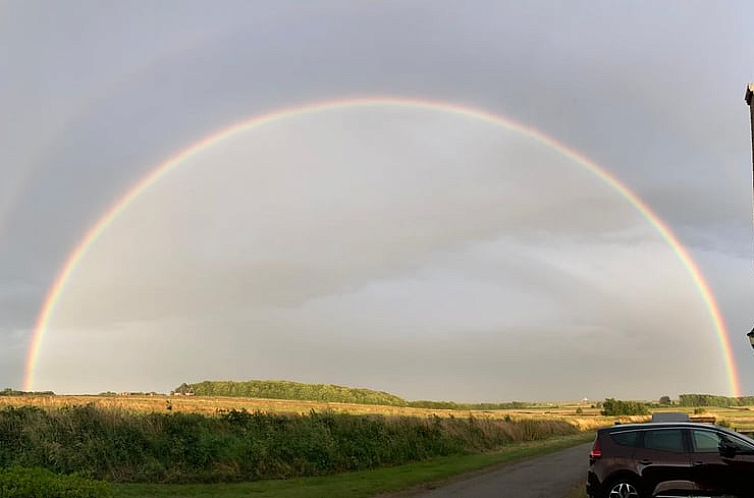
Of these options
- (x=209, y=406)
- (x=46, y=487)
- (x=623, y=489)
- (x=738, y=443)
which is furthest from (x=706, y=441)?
(x=209, y=406)

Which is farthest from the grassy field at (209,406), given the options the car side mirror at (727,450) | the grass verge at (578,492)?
the car side mirror at (727,450)

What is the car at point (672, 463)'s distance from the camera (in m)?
16.4

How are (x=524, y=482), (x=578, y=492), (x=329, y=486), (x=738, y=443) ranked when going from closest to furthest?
(x=738, y=443), (x=578, y=492), (x=329, y=486), (x=524, y=482)

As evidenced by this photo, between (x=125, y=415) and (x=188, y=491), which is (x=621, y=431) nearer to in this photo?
(x=188, y=491)

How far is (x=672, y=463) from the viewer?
666 inches

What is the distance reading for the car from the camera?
16.4m

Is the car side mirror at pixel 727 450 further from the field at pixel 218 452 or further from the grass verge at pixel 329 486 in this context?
the grass verge at pixel 329 486

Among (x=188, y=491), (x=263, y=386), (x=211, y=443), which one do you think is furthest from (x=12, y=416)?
(x=263, y=386)

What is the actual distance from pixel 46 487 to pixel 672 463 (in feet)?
42.4

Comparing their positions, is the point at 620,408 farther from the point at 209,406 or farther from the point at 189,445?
the point at 189,445

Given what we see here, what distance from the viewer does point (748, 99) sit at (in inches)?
1406

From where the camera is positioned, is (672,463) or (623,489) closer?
(672,463)

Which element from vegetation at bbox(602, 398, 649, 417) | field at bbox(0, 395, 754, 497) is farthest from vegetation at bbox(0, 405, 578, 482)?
vegetation at bbox(602, 398, 649, 417)

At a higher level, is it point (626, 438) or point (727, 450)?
point (626, 438)
